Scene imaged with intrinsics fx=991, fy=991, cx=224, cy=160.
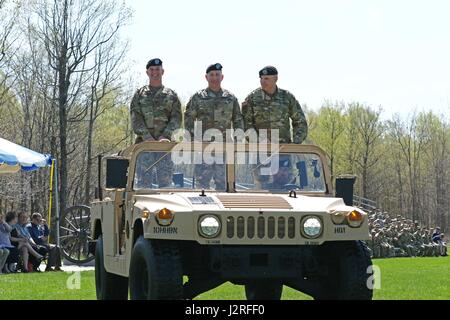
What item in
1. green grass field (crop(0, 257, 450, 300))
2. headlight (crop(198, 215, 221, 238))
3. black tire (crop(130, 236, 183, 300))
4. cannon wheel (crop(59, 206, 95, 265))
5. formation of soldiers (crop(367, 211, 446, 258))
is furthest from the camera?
formation of soldiers (crop(367, 211, 446, 258))

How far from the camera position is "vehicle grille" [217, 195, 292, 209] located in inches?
341

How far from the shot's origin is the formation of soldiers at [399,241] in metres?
38.6

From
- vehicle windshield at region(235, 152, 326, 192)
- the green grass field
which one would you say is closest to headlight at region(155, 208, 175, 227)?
vehicle windshield at region(235, 152, 326, 192)

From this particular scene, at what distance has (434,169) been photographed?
77.7 meters

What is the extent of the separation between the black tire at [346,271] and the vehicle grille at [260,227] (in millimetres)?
629

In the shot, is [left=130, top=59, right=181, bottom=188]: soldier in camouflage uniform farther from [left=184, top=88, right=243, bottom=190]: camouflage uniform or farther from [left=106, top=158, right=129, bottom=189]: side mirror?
[left=106, top=158, right=129, bottom=189]: side mirror

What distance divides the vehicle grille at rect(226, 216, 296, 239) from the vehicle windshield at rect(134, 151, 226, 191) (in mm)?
1250

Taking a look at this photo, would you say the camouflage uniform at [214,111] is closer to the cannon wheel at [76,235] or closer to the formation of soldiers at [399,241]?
the cannon wheel at [76,235]

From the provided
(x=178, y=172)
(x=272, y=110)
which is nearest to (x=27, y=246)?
(x=272, y=110)

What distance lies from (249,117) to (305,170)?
5.01ft

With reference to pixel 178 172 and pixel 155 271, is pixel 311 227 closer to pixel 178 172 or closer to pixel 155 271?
pixel 155 271

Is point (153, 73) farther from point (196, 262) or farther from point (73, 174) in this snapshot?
point (73, 174)

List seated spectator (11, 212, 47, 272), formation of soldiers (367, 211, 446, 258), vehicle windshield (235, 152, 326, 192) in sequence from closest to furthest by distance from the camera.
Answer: vehicle windshield (235, 152, 326, 192) → seated spectator (11, 212, 47, 272) → formation of soldiers (367, 211, 446, 258)

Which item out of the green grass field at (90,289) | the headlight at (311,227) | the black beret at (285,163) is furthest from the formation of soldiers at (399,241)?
the headlight at (311,227)
